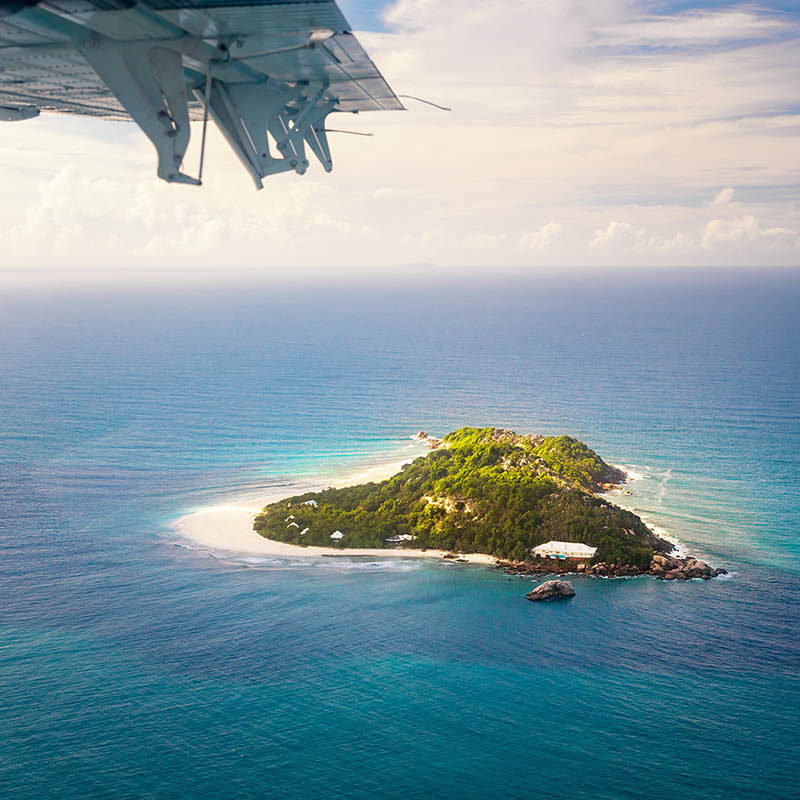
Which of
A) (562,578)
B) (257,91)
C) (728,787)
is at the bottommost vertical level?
(728,787)

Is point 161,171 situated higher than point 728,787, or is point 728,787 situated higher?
point 161,171

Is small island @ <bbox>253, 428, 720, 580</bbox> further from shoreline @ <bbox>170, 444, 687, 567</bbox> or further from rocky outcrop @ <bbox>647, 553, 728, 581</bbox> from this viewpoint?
shoreline @ <bbox>170, 444, 687, 567</bbox>

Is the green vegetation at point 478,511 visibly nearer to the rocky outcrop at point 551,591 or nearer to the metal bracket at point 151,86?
the rocky outcrop at point 551,591

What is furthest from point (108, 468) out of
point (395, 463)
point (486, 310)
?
point (486, 310)

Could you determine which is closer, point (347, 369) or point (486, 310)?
point (347, 369)

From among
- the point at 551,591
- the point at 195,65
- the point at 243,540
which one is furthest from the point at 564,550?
the point at 195,65

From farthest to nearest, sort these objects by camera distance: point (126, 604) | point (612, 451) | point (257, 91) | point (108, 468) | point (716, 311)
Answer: point (716, 311), point (612, 451), point (108, 468), point (126, 604), point (257, 91)

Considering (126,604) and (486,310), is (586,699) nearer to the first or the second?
(126,604)
